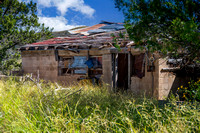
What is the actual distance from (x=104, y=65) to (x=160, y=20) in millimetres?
5750

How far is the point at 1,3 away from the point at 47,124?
45.4 ft

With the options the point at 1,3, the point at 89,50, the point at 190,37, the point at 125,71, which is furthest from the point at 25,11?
the point at 190,37

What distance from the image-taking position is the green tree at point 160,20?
4789mm

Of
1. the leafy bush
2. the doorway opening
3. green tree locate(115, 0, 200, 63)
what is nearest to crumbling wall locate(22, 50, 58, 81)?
the doorway opening

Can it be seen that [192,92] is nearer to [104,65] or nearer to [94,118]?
[104,65]

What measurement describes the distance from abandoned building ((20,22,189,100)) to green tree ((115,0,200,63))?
368 centimetres

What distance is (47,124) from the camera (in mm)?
4156

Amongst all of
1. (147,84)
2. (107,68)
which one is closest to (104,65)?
(107,68)

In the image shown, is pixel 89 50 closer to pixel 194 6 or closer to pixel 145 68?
pixel 145 68

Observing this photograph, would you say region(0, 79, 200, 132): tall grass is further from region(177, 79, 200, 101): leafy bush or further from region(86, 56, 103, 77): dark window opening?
region(86, 56, 103, 77): dark window opening

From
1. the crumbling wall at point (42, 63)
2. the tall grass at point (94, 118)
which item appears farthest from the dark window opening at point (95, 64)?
the tall grass at point (94, 118)

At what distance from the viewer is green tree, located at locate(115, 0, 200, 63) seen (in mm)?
4789

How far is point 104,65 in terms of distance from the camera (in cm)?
1063

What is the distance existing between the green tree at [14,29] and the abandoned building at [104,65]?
11.3 feet
